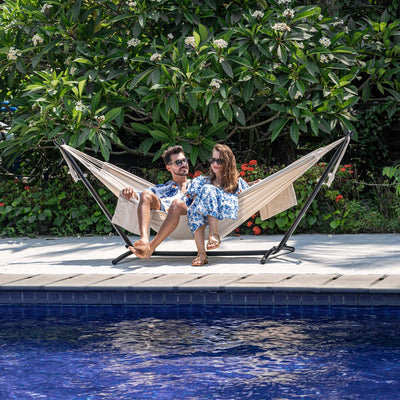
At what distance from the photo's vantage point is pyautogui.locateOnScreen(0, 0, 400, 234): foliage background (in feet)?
24.9

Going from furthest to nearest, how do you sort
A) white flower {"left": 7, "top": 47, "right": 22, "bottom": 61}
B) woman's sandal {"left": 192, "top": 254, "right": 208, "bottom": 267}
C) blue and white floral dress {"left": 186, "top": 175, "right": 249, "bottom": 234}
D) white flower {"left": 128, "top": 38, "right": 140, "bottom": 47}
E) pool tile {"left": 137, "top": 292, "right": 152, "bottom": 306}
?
white flower {"left": 7, "top": 47, "right": 22, "bottom": 61} → white flower {"left": 128, "top": 38, "right": 140, "bottom": 47} → woman's sandal {"left": 192, "top": 254, "right": 208, "bottom": 267} → blue and white floral dress {"left": 186, "top": 175, "right": 249, "bottom": 234} → pool tile {"left": 137, "top": 292, "right": 152, "bottom": 306}

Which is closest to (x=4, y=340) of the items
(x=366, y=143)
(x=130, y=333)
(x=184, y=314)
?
(x=130, y=333)

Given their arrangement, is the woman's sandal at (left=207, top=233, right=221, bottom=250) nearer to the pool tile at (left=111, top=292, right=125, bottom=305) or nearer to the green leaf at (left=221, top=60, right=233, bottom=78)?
the pool tile at (left=111, top=292, right=125, bottom=305)

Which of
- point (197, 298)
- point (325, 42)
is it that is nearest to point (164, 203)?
point (197, 298)

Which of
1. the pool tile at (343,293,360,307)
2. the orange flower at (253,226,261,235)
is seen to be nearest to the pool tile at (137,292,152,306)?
the pool tile at (343,293,360,307)

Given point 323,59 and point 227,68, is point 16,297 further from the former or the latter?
point 323,59

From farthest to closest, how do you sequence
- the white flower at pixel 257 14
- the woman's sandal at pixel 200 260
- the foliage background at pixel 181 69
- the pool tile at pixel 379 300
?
the white flower at pixel 257 14, the foliage background at pixel 181 69, the woman's sandal at pixel 200 260, the pool tile at pixel 379 300

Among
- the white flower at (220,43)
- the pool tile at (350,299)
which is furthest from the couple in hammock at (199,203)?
the white flower at (220,43)

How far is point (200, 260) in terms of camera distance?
19.1 feet

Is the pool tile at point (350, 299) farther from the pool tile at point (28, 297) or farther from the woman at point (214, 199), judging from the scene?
the pool tile at point (28, 297)

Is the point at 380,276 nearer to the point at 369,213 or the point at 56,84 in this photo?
the point at 369,213

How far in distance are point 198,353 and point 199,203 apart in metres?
1.90

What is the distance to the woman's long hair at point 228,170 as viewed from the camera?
19.4 feet

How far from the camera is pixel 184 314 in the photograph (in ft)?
15.5
